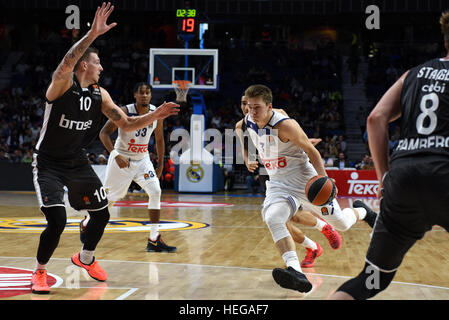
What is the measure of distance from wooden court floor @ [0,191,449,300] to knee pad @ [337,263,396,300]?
5.43ft

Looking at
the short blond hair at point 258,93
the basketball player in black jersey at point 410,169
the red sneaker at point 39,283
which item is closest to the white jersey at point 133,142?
the short blond hair at point 258,93

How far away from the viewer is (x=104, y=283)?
199 inches

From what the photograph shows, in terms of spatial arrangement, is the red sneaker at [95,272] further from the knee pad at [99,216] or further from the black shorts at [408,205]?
the black shorts at [408,205]

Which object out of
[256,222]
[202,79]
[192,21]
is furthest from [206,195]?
[256,222]

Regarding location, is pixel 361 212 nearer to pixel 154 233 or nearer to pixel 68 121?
pixel 154 233

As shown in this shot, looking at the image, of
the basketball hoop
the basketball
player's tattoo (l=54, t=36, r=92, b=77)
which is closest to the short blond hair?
the basketball

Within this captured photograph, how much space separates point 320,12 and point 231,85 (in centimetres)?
582

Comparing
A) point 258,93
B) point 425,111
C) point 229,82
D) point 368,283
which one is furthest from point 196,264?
point 229,82

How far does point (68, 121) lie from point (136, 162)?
2577mm

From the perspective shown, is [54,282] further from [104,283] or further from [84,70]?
[84,70]

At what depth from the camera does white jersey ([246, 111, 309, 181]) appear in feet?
18.6

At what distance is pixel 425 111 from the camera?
9.38ft

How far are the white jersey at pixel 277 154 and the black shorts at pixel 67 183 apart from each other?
5.36 feet

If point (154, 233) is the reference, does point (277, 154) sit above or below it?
above
